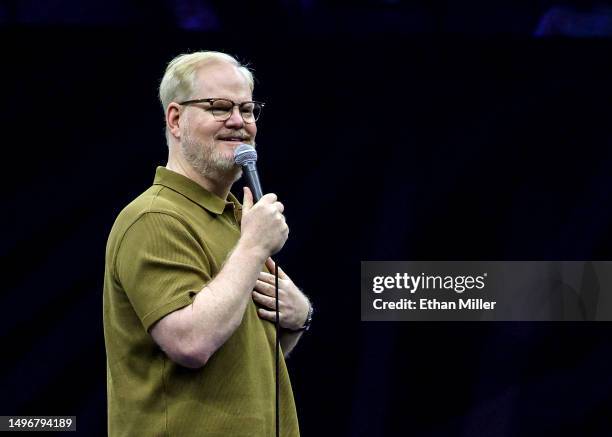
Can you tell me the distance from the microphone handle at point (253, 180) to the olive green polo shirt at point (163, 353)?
0.11 metres

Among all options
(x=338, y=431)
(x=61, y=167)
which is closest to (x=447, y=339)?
(x=338, y=431)

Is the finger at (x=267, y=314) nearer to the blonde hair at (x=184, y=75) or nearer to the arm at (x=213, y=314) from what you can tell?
the arm at (x=213, y=314)

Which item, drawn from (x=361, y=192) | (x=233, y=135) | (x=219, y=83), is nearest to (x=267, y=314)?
(x=233, y=135)

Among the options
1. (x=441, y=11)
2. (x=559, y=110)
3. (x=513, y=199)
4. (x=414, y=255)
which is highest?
(x=441, y=11)

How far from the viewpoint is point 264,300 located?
64.9 inches

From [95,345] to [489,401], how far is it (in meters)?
1.51

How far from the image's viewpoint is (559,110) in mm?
3150

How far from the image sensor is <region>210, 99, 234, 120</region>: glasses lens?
65.1 inches

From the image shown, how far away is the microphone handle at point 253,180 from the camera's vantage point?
5.20ft

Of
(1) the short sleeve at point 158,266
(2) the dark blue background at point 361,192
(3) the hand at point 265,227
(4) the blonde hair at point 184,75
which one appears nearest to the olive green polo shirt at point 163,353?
(1) the short sleeve at point 158,266

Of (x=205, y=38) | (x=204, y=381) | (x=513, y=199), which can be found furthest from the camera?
(x=513, y=199)

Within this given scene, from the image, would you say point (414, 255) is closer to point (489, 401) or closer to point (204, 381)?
point (489, 401)

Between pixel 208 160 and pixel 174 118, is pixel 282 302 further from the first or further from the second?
pixel 174 118

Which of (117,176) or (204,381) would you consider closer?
(204,381)
